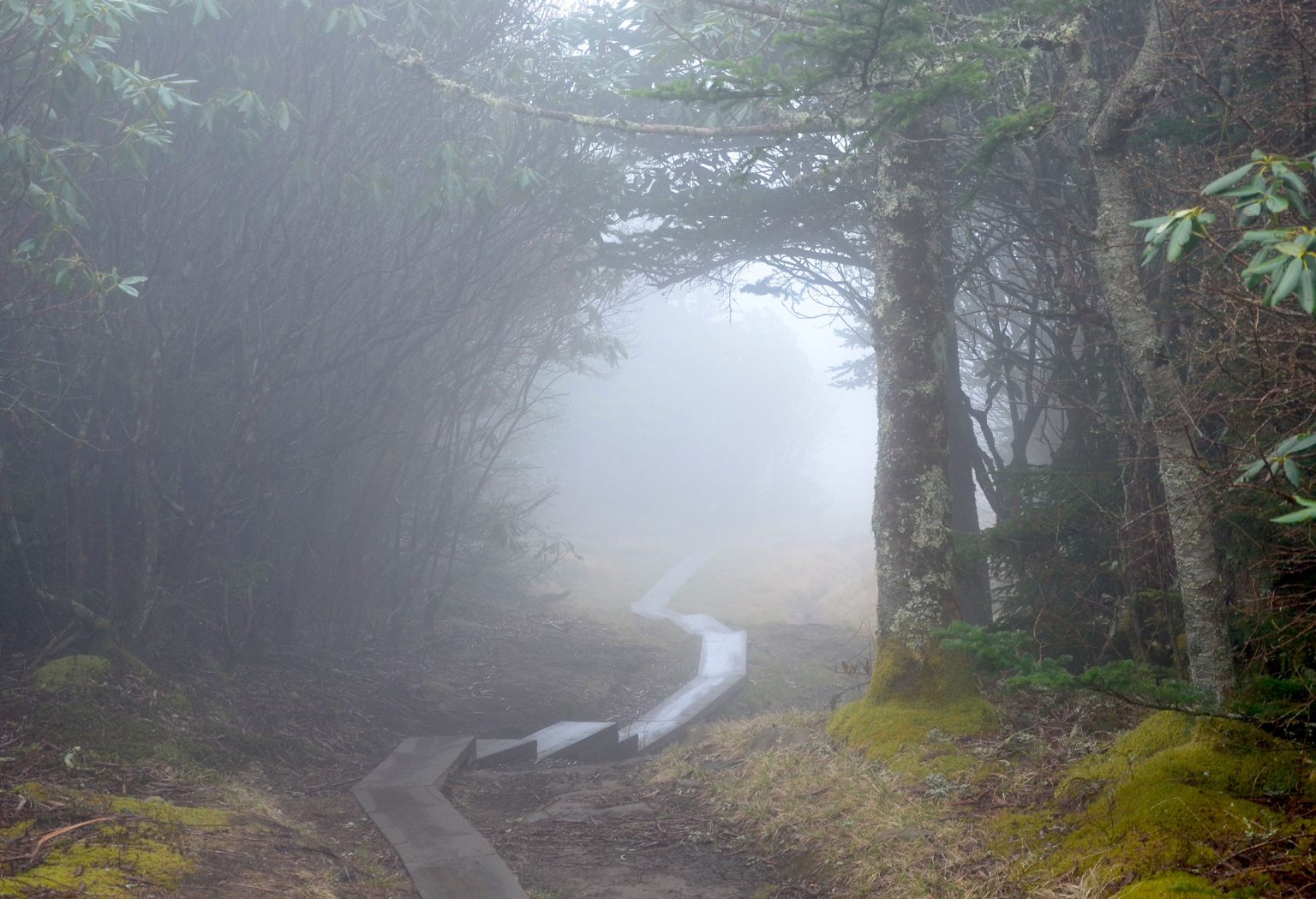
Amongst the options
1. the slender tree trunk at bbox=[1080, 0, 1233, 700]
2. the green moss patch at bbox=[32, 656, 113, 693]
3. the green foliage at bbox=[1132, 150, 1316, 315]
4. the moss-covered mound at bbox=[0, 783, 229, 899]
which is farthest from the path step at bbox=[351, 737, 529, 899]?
the green foliage at bbox=[1132, 150, 1316, 315]

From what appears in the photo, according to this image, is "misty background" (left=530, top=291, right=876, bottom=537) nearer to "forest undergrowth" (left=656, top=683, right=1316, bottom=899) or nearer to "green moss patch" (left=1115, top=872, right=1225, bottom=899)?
"forest undergrowth" (left=656, top=683, right=1316, bottom=899)

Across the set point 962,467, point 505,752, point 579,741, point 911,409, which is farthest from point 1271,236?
point 579,741

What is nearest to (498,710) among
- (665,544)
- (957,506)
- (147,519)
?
(147,519)

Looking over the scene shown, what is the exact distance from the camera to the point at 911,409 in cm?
690

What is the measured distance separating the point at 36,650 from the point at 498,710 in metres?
4.81

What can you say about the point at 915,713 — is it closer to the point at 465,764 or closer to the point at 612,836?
the point at 612,836

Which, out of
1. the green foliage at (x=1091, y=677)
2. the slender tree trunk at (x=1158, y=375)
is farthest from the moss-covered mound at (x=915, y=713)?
the slender tree trunk at (x=1158, y=375)

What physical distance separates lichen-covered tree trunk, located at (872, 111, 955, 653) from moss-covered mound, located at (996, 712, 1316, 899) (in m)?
2.23

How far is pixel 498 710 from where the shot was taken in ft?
36.3

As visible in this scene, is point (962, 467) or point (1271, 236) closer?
point (1271, 236)

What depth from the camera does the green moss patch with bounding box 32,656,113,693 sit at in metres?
6.77

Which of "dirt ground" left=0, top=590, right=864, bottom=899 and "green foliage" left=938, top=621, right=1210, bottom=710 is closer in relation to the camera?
"green foliage" left=938, top=621, right=1210, bottom=710

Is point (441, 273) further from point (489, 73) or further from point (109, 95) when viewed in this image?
point (109, 95)

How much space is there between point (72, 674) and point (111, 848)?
3.23 metres
